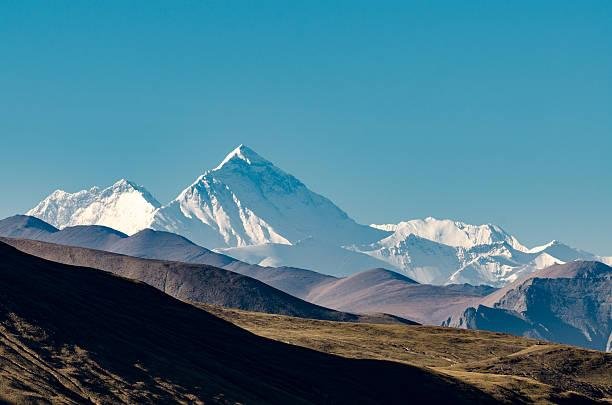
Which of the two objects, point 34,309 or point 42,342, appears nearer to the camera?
point 42,342

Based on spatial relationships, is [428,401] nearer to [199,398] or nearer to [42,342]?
[199,398]

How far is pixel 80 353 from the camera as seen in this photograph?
15388 cm

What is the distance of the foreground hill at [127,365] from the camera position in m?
141

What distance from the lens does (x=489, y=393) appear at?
197m

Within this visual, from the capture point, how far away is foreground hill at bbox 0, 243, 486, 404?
461ft

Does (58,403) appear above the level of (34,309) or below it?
below

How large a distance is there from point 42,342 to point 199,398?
75.4 feet

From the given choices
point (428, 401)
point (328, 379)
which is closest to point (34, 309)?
point (328, 379)

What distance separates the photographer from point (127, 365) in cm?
15662

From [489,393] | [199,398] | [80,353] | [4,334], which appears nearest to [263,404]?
[199,398]

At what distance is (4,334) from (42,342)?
5347 mm

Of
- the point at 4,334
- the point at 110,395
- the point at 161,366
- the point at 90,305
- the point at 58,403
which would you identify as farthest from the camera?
the point at 90,305

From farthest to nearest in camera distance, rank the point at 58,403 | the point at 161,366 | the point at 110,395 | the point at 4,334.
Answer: the point at 161,366 < the point at 4,334 < the point at 110,395 < the point at 58,403

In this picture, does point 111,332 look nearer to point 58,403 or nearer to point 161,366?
point 161,366
